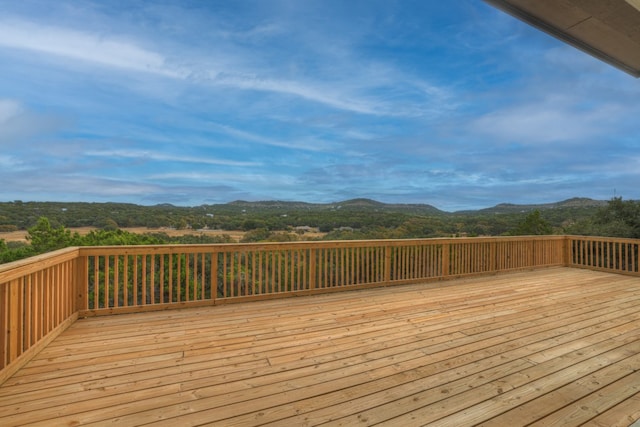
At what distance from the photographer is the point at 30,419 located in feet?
5.52

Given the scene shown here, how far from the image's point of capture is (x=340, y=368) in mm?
2305

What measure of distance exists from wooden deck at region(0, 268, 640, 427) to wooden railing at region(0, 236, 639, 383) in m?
0.25

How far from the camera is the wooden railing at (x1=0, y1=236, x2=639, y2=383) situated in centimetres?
252

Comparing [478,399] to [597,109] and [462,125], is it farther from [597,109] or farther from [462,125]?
[462,125]

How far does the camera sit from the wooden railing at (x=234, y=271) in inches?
99.1

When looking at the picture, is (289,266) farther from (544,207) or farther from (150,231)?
(544,207)

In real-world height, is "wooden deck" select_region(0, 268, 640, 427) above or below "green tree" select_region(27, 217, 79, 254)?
below

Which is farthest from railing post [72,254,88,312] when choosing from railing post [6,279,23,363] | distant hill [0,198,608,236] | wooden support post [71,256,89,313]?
distant hill [0,198,608,236]

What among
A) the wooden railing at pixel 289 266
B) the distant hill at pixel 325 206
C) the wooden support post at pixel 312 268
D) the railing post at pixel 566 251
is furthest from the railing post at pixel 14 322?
the railing post at pixel 566 251

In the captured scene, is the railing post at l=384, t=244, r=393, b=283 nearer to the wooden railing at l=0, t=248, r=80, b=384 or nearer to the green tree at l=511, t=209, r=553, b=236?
the wooden railing at l=0, t=248, r=80, b=384

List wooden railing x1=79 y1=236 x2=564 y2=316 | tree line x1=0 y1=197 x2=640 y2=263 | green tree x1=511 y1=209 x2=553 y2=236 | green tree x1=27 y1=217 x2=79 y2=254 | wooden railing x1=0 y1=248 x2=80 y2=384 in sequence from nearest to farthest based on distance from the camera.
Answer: wooden railing x1=0 y1=248 x2=80 y2=384 → wooden railing x1=79 y1=236 x2=564 y2=316 → tree line x1=0 y1=197 x2=640 y2=263 → green tree x1=27 y1=217 x2=79 y2=254 → green tree x1=511 y1=209 x2=553 y2=236

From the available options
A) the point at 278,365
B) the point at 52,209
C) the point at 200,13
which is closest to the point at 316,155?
the point at 200,13

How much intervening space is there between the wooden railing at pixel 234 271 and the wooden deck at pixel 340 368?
9.9 inches

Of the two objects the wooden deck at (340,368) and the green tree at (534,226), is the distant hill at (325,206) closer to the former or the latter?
the green tree at (534,226)
